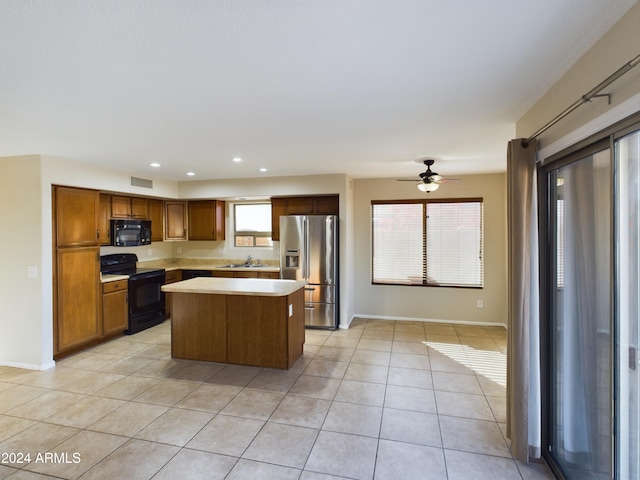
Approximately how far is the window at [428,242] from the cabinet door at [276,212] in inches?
61.5

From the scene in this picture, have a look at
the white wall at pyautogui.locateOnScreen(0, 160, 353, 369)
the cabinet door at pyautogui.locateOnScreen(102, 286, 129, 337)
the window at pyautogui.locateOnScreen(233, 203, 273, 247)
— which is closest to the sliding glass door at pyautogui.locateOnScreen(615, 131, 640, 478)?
the white wall at pyautogui.locateOnScreen(0, 160, 353, 369)

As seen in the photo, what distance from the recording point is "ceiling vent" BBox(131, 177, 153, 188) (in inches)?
201

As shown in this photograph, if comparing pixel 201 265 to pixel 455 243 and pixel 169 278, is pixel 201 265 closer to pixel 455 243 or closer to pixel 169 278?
pixel 169 278

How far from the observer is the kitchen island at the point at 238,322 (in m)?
3.72

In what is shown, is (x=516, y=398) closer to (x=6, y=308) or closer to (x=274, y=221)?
(x=274, y=221)

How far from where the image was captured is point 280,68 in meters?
1.82

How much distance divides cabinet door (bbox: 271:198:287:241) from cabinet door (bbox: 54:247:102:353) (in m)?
2.62

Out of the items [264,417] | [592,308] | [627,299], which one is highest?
[627,299]

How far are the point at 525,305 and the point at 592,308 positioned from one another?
432 mm

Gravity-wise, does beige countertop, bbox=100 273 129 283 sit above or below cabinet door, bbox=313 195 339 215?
below

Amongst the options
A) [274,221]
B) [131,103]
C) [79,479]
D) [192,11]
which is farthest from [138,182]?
[192,11]

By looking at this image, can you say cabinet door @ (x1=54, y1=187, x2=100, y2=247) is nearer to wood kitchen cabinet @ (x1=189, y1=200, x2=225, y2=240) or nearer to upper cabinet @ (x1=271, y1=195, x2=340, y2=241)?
wood kitchen cabinet @ (x1=189, y1=200, x2=225, y2=240)

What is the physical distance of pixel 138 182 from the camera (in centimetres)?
519

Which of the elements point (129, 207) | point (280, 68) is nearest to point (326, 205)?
point (129, 207)
